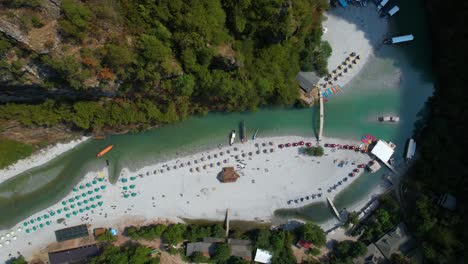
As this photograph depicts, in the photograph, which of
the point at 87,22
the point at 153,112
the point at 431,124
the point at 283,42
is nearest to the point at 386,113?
the point at 431,124

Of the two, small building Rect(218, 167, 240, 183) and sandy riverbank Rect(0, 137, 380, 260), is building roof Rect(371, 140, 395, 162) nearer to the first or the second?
Answer: sandy riverbank Rect(0, 137, 380, 260)

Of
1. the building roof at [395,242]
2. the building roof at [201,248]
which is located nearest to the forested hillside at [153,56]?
the building roof at [201,248]

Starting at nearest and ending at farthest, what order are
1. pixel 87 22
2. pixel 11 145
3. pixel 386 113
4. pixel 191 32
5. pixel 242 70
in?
1. pixel 87 22
2. pixel 191 32
3. pixel 242 70
4. pixel 11 145
5. pixel 386 113

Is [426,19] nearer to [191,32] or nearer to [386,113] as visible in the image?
[386,113]

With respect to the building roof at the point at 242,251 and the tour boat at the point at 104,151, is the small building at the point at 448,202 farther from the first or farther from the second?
the tour boat at the point at 104,151

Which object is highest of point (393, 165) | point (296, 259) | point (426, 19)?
point (426, 19)

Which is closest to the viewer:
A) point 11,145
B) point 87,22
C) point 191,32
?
point 87,22

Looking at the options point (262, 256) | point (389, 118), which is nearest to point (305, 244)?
point (262, 256)
